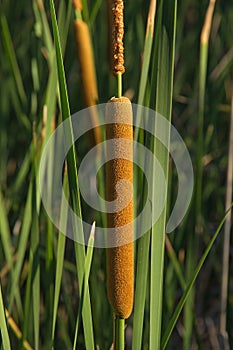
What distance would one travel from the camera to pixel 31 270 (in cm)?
82

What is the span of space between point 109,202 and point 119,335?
0.15 meters

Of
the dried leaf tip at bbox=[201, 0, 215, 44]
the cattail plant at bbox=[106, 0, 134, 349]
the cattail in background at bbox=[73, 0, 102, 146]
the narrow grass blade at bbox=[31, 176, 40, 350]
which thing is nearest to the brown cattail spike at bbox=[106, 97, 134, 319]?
the cattail plant at bbox=[106, 0, 134, 349]

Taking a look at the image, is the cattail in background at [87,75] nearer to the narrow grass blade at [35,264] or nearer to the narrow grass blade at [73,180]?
the narrow grass blade at [35,264]

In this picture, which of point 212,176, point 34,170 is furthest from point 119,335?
point 212,176

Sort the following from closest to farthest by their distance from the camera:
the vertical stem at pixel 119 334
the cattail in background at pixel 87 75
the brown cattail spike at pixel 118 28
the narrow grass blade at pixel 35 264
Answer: the brown cattail spike at pixel 118 28, the vertical stem at pixel 119 334, the narrow grass blade at pixel 35 264, the cattail in background at pixel 87 75

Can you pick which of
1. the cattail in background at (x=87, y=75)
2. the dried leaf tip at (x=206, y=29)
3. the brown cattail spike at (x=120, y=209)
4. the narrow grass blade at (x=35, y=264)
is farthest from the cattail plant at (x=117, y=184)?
the dried leaf tip at (x=206, y=29)

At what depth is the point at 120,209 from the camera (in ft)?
2.04

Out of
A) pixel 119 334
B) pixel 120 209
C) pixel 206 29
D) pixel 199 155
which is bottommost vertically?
pixel 119 334

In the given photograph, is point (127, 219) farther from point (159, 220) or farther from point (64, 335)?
point (64, 335)

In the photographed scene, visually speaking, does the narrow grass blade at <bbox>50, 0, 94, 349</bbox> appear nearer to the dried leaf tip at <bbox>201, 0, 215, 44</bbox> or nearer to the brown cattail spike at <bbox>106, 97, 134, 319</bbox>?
the brown cattail spike at <bbox>106, 97, 134, 319</bbox>

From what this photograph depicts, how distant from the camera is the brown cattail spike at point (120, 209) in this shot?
0.60 meters

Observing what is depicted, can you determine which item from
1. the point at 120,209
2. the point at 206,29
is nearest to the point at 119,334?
the point at 120,209

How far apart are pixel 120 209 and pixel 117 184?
0.9 inches

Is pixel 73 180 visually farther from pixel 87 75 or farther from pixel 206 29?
pixel 206 29
